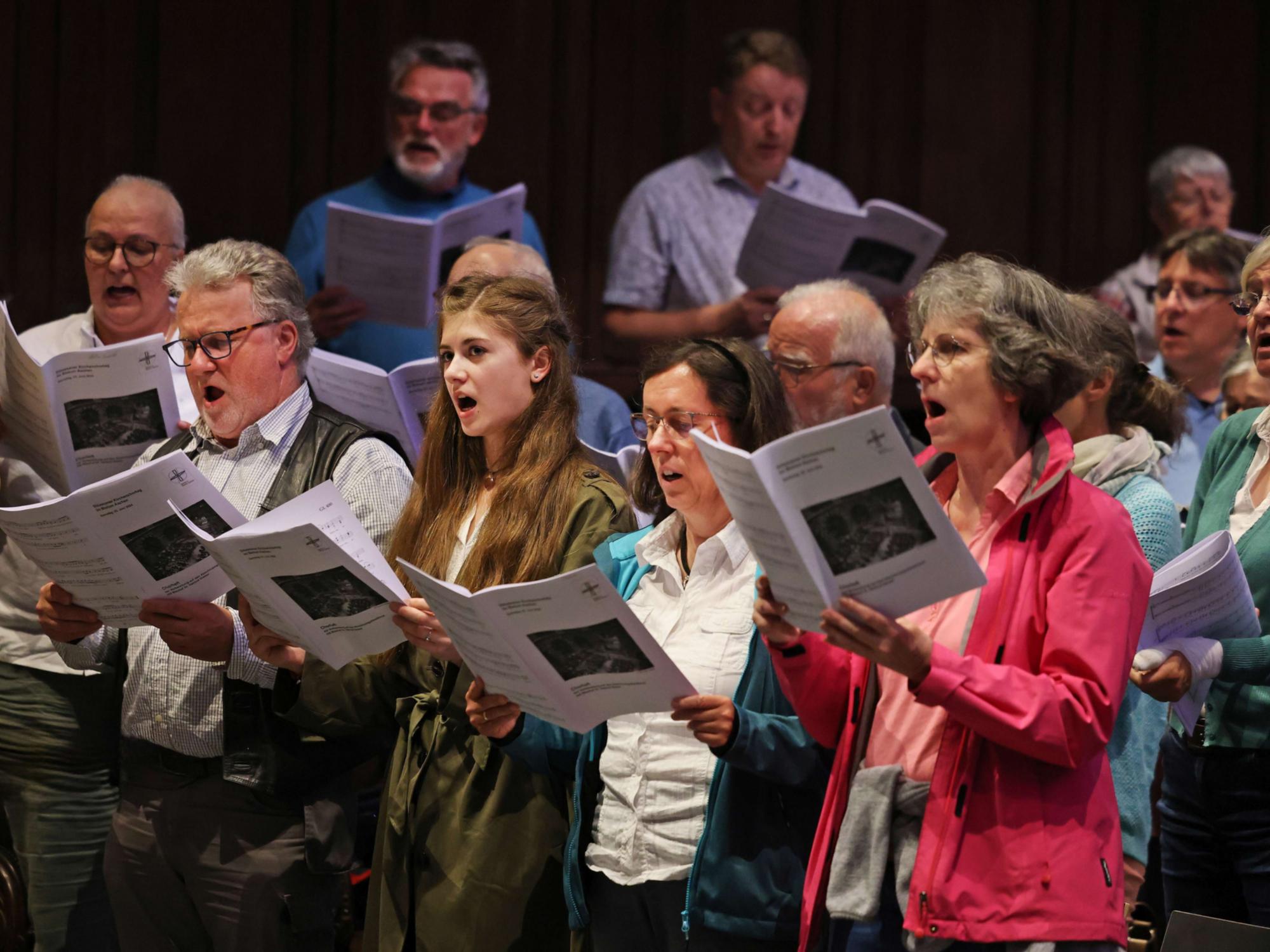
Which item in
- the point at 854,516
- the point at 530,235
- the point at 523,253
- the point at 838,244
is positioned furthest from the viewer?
the point at 530,235

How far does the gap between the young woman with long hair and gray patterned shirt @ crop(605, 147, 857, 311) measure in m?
2.20

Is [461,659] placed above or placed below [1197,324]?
below

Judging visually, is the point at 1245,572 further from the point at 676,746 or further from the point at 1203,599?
the point at 676,746

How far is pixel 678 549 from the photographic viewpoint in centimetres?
243

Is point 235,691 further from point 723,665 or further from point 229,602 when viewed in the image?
point 723,665

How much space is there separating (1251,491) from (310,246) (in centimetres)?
307

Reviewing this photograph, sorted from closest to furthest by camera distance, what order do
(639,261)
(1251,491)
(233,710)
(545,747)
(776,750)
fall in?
1. (776,750)
2. (545,747)
3. (1251,491)
4. (233,710)
5. (639,261)

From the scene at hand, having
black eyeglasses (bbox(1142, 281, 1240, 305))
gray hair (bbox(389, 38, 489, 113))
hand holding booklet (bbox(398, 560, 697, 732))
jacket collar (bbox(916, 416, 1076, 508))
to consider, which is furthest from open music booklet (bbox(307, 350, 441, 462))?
black eyeglasses (bbox(1142, 281, 1240, 305))

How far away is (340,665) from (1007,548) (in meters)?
1.06

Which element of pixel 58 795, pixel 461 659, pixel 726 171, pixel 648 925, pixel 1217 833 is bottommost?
pixel 58 795

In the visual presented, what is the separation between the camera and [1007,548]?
1.90 m

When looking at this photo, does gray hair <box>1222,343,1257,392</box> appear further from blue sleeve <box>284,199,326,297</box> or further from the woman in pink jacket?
blue sleeve <box>284,199,326,297</box>

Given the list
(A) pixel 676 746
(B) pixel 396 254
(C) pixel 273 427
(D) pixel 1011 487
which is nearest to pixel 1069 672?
(D) pixel 1011 487

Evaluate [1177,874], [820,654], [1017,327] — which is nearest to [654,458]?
[820,654]
